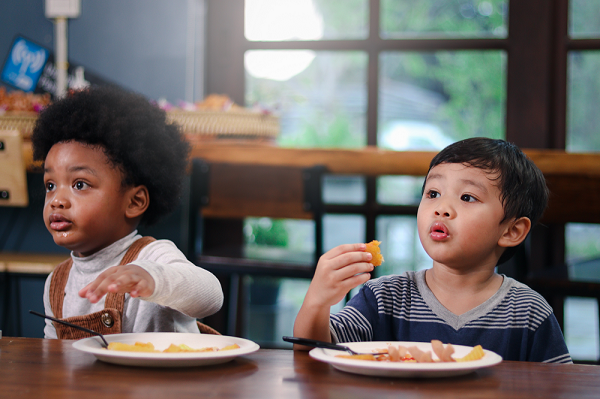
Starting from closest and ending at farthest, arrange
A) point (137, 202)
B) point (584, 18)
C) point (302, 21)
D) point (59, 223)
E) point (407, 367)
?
point (407, 367), point (59, 223), point (137, 202), point (584, 18), point (302, 21)

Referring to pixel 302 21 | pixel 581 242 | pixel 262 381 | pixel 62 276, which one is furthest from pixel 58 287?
pixel 581 242

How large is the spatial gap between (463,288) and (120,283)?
61cm

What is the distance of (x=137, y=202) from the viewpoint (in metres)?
1.20

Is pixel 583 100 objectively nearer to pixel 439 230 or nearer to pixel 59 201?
pixel 439 230

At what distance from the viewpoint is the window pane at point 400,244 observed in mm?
2834

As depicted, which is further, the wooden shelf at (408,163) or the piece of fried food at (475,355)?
the wooden shelf at (408,163)

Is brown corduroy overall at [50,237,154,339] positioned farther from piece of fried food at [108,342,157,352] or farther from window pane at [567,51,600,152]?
window pane at [567,51,600,152]

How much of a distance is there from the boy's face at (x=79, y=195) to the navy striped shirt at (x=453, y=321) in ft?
1.61

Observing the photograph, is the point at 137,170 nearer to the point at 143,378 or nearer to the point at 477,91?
the point at 143,378

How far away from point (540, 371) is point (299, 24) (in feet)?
8.18

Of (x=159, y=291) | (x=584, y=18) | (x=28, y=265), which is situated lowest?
(x=28, y=265)

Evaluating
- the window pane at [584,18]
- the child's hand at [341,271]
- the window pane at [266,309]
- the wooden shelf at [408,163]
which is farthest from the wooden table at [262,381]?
the window pane at [584,18]

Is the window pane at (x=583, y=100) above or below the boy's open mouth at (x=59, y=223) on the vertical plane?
above

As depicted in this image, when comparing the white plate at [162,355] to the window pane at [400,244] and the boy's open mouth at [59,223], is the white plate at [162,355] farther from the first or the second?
the window pane at [400,244]
